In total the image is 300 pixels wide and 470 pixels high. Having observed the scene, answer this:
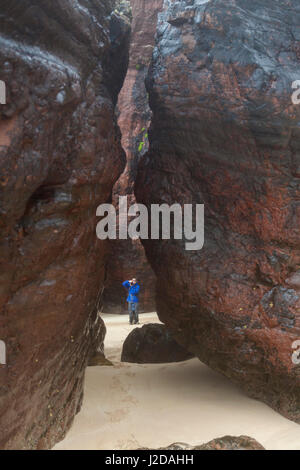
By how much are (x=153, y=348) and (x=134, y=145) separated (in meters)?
9.14

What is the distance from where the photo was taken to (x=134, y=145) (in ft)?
45.9

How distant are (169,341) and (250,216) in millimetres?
3121

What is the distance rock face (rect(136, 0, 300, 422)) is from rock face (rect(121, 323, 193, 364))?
1.69m

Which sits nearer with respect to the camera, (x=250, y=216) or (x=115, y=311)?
(x=250, y=216)

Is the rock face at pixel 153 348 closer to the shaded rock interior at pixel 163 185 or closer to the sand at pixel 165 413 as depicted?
the sand at pixel 165 413

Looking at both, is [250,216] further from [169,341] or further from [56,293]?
[169,341]

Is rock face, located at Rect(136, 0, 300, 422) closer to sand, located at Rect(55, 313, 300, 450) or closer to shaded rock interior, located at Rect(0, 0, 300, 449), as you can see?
shaded rock interior, located at Rect(0, 0, 300, 449)

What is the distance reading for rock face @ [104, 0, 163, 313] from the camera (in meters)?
13.2

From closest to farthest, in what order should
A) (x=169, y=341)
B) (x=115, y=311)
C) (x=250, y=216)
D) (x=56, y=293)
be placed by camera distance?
(x=56, y=293), (x=250, y=216), (x=169, y=341), (x=115, y=311)

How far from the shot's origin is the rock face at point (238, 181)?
4164 mm

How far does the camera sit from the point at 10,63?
278 centimetres

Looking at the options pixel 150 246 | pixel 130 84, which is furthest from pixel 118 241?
pixel 150 246

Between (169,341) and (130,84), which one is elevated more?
(130,84)

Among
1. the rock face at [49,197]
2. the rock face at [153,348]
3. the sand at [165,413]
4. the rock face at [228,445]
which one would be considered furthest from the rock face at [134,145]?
the rock face at [228,445]
